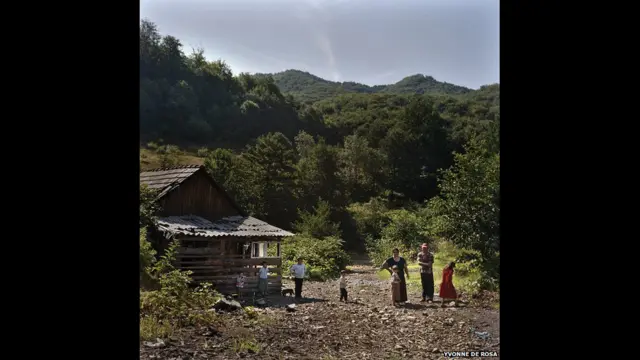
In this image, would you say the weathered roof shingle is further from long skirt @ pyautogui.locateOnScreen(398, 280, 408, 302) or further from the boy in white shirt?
long skirt @ pyautogui.locateOnScreen(398, 280, 408, 302)

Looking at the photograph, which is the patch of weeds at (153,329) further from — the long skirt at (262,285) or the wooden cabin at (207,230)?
the long skirt at (262,285)

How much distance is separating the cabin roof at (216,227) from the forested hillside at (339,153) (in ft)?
11.0

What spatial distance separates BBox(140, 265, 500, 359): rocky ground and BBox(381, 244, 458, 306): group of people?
0.22m

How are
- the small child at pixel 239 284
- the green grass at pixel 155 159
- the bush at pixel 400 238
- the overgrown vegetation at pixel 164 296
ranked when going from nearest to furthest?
the overgrown vegetation at pixel 164 296, the small child at pixel 239 284, the bush at pixel 400 238, the green grass at pixel 155 159

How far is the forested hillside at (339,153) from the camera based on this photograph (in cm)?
954

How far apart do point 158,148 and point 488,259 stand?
15.5 metres

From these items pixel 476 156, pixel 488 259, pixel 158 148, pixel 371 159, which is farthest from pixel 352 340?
A: pixel 158 148

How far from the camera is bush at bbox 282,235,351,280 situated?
12562mm

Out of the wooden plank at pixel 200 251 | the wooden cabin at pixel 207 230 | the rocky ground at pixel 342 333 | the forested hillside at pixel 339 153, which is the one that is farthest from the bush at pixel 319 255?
the wooden plank at pixel 200 251
